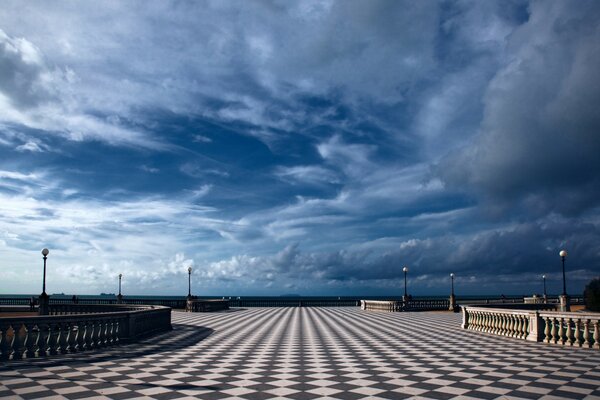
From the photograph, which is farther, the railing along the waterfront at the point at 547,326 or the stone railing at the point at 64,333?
the railing along the waterfront at the point at 547,326

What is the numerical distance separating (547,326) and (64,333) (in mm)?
18047

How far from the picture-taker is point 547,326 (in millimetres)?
18359

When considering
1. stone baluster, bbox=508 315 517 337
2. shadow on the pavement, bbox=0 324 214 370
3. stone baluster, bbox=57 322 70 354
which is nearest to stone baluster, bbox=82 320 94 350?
shadow on the pavement, bbox=0 324 214 370

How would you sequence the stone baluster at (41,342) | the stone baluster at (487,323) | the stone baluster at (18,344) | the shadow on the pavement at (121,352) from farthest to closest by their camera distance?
the stone baluster at (487,323)
the stone baluster at (41,342)
the stone baluster at (18,344)
the shadow on the pavement at (121,352)

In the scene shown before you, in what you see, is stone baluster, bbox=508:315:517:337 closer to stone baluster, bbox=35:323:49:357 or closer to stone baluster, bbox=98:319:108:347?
stone baluster, bbox=98:319:108:347

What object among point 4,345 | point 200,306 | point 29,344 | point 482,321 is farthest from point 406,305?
point 4,345

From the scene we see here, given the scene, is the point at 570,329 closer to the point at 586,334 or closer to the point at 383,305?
the point at 586,334

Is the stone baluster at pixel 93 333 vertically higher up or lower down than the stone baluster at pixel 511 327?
higher up

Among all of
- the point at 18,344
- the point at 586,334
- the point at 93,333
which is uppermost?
the point at 18,344

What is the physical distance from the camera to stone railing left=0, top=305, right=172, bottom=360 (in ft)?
43.8

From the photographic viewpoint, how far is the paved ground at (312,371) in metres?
9.48

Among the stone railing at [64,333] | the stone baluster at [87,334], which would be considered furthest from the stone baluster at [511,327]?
the stone baluster at [87,334]

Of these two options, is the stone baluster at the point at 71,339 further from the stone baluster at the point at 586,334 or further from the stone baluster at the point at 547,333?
the stone baluster at the point at 586,334

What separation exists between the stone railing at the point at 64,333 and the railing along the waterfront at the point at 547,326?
645 inches
